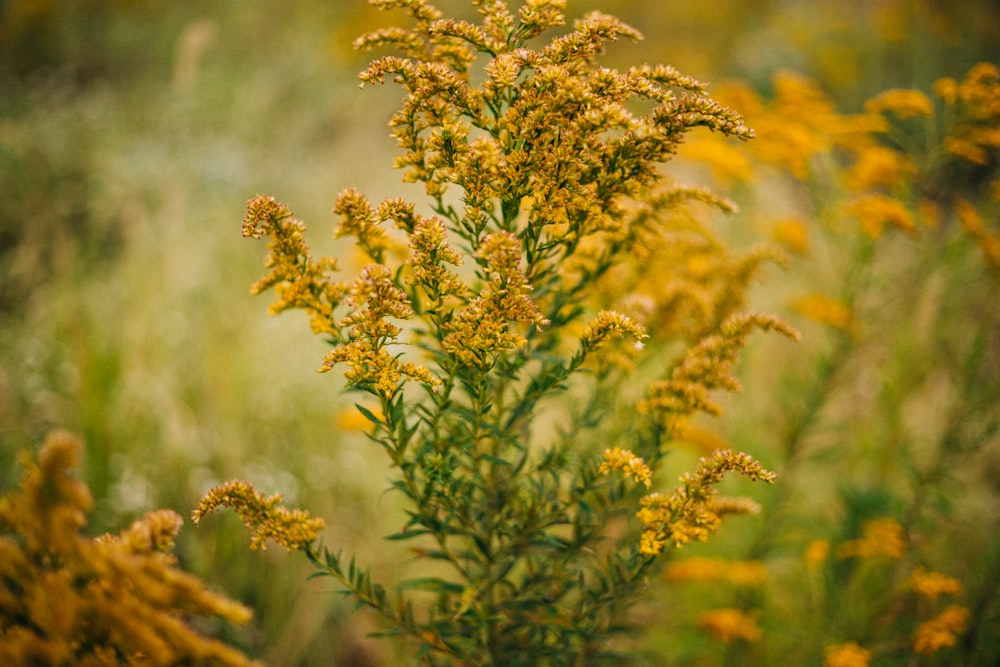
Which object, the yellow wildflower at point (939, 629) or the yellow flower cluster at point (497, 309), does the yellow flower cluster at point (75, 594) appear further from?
the yellow wildflower at point (939, 629)

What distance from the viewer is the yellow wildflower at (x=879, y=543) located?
209cm

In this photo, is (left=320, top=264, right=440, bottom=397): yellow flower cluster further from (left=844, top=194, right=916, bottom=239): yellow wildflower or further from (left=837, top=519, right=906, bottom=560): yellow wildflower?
(left=844, top=194, right=916, bottom=239): yellow wildflower

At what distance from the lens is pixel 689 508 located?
1.16 metres

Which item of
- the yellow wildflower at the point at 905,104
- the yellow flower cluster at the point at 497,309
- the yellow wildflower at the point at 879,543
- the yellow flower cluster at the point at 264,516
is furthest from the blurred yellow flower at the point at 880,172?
the yellow flower cluster at the point at 264,516

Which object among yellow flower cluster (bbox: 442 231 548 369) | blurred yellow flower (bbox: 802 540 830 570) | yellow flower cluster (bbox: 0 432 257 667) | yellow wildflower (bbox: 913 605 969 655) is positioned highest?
yellow flower cluster (bbox: 442 231 548 369)

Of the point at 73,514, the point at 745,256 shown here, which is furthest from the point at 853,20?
the point at 73,514

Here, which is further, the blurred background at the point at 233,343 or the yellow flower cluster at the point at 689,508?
the blurred background at the point at 233,343

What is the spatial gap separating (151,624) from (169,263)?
3098 mm

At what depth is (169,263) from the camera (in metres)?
3.54

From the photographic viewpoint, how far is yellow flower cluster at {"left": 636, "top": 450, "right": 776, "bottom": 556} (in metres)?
1.13

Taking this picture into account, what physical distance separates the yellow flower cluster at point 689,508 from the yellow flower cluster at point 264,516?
2.20 ft

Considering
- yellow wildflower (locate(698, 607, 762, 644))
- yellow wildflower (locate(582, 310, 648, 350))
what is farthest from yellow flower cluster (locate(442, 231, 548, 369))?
yellow wildflower (locate(698, 607, 762, 644))

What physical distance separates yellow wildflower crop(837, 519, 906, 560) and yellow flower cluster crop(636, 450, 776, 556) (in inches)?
53.4

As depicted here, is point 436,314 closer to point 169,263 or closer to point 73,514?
point 73,514
